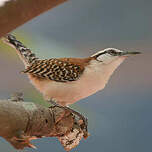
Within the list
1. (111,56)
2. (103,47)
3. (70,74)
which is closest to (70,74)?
(70,74)

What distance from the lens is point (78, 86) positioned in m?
0.82

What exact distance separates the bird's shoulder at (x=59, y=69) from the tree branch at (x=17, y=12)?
62 centimetres

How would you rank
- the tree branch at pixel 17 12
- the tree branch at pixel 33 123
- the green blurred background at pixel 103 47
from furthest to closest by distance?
the green blurred background at pixel 103 47 < the tree branch at pixel 33 123 < the tree branch at pixel 17 12

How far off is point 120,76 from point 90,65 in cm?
65

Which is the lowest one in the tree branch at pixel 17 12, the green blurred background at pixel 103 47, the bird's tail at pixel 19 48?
the green blurred background at pixel 103 47

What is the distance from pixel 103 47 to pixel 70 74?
591 mm

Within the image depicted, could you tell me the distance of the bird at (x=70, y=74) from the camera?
0.82m

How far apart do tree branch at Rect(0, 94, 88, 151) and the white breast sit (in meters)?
0.09

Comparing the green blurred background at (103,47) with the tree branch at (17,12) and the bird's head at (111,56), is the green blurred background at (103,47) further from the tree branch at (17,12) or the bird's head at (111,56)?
the tree branch at (17,12)

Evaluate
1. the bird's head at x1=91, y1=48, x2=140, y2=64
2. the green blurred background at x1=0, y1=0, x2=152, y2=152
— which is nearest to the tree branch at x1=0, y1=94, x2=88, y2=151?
the bird's head at x1=91, y1=48, x2=140, y2=64

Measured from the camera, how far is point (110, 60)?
0.86m

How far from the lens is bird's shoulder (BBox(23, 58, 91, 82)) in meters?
0.86

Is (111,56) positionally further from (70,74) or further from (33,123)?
(33,123)

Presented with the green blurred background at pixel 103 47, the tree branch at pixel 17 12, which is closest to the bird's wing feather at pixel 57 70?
the green blurred background at pixel 103 47
